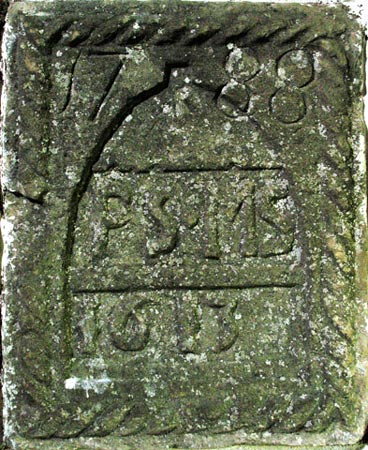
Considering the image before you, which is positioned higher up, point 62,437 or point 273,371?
point 273,371

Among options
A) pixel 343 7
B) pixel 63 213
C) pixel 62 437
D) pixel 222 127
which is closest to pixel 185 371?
pixel 62 437

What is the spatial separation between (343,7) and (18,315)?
1.71m

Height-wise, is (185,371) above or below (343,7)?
below

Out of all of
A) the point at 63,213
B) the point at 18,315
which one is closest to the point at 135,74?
the point at 63,213

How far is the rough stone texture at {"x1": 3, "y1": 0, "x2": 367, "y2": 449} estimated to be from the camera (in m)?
2.58

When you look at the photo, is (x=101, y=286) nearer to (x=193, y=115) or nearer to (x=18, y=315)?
(x=18, y=315)

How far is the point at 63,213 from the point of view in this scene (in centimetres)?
260

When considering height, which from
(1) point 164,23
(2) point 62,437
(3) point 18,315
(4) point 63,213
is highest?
(1) point 164,23

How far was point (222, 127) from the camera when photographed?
8.68ft

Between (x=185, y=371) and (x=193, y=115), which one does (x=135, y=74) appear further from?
(x=185, y=371)

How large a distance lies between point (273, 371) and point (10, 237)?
111 centimetres

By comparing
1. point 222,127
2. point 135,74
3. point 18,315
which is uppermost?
point 135,74

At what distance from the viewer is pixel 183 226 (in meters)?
2.64

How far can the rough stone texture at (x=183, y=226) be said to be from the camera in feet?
8.47
